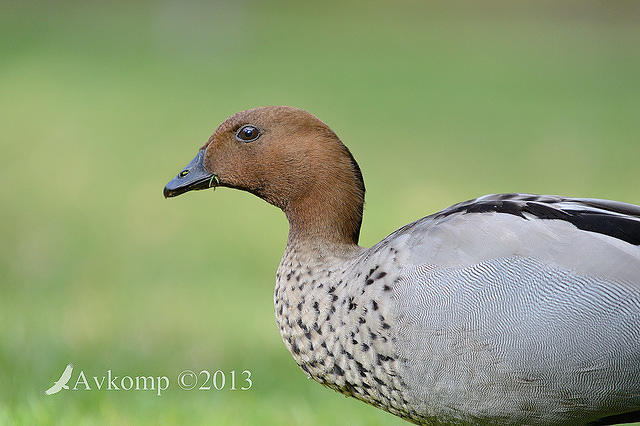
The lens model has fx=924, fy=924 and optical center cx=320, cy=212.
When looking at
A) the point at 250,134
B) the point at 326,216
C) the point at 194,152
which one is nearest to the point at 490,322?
the point at 326,216

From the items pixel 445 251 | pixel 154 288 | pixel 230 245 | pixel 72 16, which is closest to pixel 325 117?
pixel 230 245

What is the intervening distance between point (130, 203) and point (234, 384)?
4827 millimetres

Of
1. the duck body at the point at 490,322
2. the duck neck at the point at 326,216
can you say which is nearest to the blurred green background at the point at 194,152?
the duck neck at the point at 326,216

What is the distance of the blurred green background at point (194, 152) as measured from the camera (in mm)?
4660

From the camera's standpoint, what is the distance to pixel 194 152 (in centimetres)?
1125

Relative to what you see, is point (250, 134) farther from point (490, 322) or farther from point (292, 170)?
point (490, 322)

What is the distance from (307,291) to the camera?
3090 millimetres

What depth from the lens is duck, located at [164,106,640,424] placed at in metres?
2.62

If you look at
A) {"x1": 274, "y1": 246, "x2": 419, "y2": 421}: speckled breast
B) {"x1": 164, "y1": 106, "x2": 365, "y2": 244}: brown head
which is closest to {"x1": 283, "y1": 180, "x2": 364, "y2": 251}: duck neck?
{"x1": 164, "y1": 106, "x2": 365, "y2": 244}: brown head

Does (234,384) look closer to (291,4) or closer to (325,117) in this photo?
(325,117)

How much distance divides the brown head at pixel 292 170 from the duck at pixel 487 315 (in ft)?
0.69

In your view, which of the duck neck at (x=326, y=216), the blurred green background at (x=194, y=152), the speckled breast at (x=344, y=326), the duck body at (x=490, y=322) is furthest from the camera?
the blurred green background at (x=194, y=152)

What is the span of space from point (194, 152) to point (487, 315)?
8.88m

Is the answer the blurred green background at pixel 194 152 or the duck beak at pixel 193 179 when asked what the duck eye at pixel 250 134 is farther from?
the blurred green background at pixel 194 152
